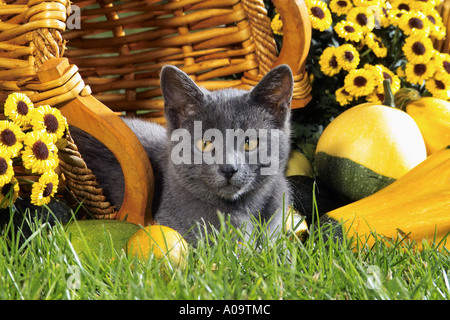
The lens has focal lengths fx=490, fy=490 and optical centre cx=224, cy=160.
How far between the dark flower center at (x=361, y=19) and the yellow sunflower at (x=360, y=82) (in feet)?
0.71

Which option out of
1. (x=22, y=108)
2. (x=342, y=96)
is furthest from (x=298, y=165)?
(x=22, y=108)

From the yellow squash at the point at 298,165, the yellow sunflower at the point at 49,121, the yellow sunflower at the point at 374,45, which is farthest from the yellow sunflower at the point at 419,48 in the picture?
the yellow sunflower at the point at 49,121

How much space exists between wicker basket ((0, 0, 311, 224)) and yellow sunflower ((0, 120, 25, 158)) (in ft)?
0.32

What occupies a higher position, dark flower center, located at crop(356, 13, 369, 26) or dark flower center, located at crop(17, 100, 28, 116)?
dark flower center, located at crop(17, 100, 28, 116)

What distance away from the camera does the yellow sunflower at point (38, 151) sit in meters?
1.30

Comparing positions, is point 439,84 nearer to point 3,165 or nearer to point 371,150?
point 371,150

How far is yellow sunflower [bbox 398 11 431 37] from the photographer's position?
79.9 inches

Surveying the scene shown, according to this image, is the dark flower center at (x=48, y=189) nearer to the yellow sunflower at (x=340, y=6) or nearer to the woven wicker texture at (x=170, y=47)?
the woven wicker texture at (x=170, y=47)

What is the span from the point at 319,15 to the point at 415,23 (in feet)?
1.32

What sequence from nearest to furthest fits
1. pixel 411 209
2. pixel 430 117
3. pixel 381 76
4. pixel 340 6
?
pixel 411 209 → pixel 430 117 → pixel 381 76 → pixel 340 6

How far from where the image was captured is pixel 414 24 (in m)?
2.04

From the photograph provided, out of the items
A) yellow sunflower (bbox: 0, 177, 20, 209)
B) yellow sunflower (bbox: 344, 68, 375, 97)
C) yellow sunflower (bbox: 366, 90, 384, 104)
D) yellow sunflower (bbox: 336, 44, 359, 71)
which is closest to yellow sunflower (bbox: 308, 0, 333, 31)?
yellow sunflower (bbox: 336, 44, 359, 71)

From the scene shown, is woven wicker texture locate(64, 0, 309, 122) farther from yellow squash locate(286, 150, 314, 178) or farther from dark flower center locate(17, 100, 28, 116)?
dark flower center locate(17, 100, 28, 116)
